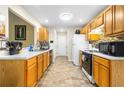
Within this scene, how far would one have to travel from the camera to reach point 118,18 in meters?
2.81

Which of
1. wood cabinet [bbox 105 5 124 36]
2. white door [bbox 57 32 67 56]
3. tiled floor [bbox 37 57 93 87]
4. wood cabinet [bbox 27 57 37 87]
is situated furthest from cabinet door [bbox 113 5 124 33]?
white door [bbox 57 32 67 56]

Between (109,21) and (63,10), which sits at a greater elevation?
(63,10)

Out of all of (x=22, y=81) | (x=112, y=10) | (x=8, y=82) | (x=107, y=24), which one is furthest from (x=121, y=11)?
(x=8, y=82)

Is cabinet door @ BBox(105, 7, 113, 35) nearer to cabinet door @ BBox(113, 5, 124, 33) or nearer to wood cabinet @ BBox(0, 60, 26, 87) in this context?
cabinet door @ BBox(113, 5, 124, 33)

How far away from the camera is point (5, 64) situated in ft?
7.64

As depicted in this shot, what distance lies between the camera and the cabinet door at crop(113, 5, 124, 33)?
8.59ft

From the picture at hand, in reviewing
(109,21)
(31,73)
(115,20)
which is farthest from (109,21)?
(31,73)

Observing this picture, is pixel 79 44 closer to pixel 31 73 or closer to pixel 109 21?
pixel 109 21

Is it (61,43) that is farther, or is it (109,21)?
(61,43)

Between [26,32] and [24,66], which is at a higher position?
[26,32]

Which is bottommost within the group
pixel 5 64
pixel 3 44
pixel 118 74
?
pixel 118 74

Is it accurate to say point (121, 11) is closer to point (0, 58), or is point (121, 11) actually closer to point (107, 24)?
point (107, 24)
